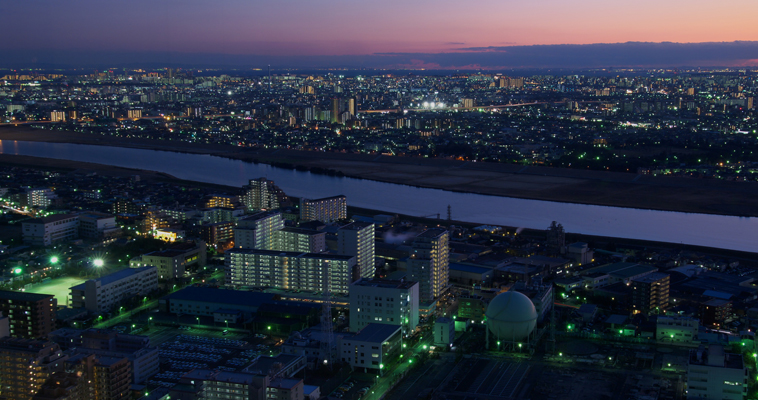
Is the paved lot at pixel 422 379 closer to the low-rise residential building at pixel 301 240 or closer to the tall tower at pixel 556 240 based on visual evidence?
the low-rise residential building at pixel 301 240

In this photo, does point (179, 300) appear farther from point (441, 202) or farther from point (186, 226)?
point (441, 202)

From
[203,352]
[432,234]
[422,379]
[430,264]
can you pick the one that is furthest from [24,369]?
[432,234]

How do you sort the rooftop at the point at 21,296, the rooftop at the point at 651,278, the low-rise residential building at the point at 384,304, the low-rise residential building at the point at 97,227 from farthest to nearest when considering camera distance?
1. the low-rise residential building at the point at 97,227
2. the rooftop at the point at 651,278
3. the low-rise residential building at the point at 384,304
4. the rooftop at the point at 21,296

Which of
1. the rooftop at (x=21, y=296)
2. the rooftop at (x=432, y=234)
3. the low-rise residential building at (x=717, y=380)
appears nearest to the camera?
the low-rise residential building at (x=717, y=380)

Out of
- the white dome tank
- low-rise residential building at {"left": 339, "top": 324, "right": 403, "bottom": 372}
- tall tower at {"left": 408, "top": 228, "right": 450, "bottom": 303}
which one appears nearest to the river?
tall tower at {"left": 408, "top": 228, "right": 450, "bottom": 303}

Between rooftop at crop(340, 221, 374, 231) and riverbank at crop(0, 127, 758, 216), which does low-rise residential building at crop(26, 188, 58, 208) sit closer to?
rooftop at crop(340, 221, 374, 231)

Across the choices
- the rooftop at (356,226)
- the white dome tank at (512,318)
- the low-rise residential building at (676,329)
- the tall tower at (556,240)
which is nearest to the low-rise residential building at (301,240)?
the rooftop at (356,226)
